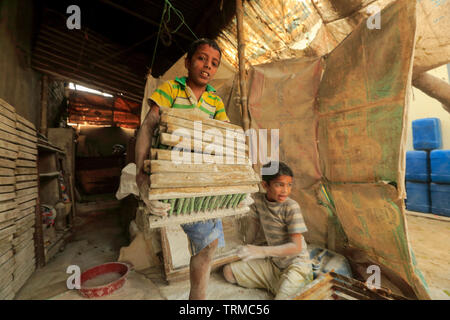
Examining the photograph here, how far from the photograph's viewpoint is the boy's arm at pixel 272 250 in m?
1.65

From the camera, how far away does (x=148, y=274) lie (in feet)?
10.1

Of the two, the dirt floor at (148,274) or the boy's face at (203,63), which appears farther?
the dirt floor at (148,274)

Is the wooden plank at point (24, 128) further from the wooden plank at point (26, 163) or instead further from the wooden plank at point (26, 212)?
the wooden plank at point (26, 212)

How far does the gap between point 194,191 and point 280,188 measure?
152 cm

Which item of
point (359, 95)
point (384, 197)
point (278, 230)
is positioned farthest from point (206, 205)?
point (359, 95)

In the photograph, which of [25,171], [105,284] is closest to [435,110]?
[105,284]

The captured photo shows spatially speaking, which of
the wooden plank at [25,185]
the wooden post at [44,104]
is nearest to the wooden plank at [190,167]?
the wooden plank at [25,185]

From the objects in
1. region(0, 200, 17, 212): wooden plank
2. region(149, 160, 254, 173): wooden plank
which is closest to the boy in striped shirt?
region(149, 160, 254, 173): wooden plank

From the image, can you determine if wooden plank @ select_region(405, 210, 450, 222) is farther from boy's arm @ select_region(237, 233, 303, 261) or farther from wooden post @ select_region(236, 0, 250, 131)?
wooden post @ select_region(236, 0, 250, 131)

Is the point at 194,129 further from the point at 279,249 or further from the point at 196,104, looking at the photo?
the point at 279,249

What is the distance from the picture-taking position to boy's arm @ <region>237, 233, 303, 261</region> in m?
1.65

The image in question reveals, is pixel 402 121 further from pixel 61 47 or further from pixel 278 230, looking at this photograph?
pixel 61 47

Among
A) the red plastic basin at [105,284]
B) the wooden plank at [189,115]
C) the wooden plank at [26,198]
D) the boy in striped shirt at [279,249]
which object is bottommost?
the red plastic basin at [105,284]
